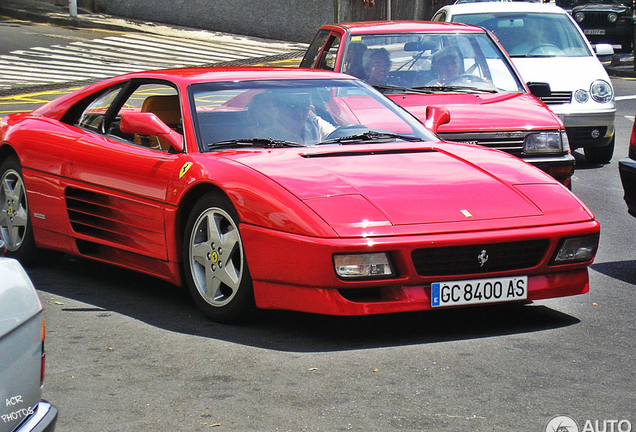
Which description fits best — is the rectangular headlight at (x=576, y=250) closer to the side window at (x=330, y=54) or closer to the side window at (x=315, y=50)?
the side window at (x=330, y=54)

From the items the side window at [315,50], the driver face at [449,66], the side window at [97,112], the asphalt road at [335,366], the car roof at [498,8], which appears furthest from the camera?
the car roof at [498,8]

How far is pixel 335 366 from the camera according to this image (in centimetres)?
446

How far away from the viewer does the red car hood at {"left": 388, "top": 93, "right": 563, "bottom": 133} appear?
322 inches

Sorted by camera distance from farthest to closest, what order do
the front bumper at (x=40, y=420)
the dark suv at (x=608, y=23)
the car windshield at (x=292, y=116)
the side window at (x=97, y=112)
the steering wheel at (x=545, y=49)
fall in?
1. the dark suv at (x=608, y=23)
2. the steering wheel at (x=545, y=49)
3. the side window at (x=97, y=112)
4. the car windshield at (x=292, y=116)
5. the front bumper at (x=40, y=420)

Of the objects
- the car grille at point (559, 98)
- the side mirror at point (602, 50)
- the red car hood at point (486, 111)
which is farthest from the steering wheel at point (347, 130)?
the side mirror at point (602, 50)

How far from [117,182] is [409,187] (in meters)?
1.76

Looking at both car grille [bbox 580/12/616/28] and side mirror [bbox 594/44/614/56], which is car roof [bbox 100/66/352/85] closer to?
side mirror [bbox 594/44/614/56]

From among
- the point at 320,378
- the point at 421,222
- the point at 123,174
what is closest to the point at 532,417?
the point at 320,378

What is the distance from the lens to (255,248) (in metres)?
4.93

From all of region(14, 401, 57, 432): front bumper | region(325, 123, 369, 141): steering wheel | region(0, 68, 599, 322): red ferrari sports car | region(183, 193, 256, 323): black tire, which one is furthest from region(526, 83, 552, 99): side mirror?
region(14, 401, 57, 432): front bumper

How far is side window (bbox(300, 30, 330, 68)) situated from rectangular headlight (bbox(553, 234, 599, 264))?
5.14m

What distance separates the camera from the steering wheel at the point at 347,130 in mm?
5906

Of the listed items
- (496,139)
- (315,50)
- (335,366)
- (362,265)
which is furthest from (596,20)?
(335,366)

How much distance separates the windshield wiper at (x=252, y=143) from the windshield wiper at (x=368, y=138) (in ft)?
0.68
